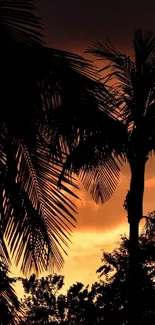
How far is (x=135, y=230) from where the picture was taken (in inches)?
502

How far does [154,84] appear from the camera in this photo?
12633 mm

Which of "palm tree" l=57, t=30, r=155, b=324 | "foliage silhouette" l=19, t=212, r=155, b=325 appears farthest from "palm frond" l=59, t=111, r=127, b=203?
"foliage silhouette" l=19, t=212, r=155, b=325

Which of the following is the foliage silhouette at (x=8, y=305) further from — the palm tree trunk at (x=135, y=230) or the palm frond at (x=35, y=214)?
the palm tree trunk at (x=135, y=230)

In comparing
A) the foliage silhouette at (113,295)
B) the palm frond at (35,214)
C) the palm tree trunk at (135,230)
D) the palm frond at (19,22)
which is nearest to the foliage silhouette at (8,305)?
the palm frond at (35,214)

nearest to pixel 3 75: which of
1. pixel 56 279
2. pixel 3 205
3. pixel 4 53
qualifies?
pixel 4 53

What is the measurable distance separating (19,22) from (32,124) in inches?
34.9

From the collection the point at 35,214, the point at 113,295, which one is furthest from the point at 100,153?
the point at 113,295

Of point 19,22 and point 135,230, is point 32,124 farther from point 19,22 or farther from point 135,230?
point 135,230

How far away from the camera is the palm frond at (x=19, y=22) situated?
16.3 ft

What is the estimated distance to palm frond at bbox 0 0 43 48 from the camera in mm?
4961

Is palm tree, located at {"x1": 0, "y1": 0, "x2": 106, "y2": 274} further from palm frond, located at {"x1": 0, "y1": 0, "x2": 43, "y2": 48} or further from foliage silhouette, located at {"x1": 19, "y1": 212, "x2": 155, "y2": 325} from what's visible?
foliage silhouette, located at {"x1": 19, "y1": 212, "x2": 155, "y2": 325}

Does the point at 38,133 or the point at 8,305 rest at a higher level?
the point at 38,133

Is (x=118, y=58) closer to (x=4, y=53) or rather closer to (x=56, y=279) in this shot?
(x=4, y=53)

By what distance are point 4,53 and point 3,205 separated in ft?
4.28
